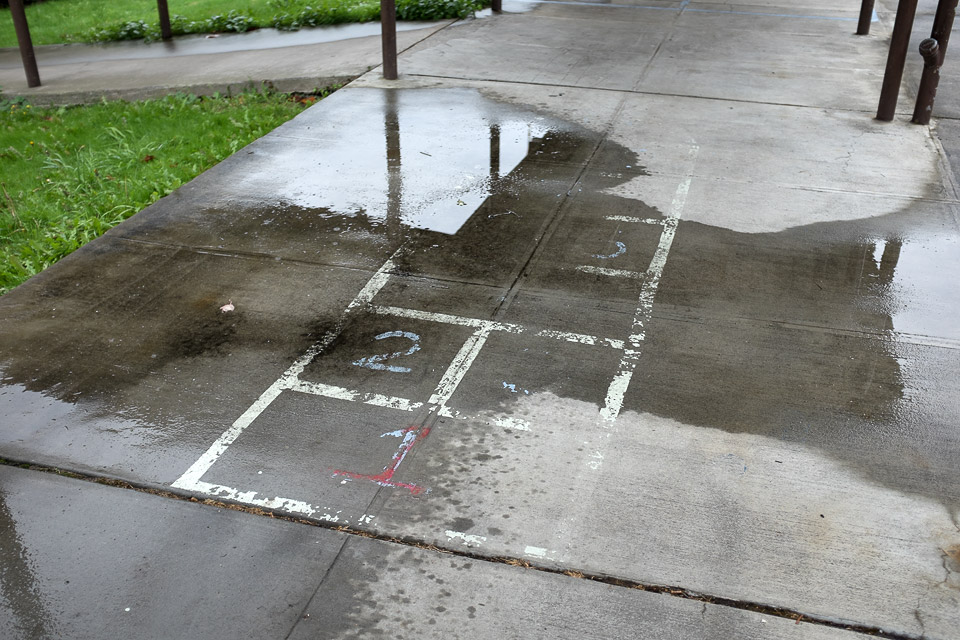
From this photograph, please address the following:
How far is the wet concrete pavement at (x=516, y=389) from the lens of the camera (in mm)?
3088

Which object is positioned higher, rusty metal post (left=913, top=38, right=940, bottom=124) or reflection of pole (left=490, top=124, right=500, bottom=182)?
rusty metal post (left=913, top=38, right=940, bottom=124)

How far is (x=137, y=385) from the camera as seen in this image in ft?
13.9

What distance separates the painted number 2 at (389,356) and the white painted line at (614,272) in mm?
1353

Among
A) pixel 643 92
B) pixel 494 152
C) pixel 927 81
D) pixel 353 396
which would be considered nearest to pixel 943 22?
pixel 927 81

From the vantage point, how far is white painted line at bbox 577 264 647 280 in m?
5.32

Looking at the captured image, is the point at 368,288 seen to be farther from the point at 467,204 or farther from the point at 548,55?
the point at 548,55

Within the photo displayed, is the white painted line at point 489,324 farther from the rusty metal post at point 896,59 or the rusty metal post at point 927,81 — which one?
the rusty metal post at point 896,59

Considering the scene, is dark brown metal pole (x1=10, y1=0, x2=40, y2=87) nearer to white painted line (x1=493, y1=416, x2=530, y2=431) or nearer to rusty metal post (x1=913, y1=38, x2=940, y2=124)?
white painted line (x1=493, y1=416, x2=530, y2=431)

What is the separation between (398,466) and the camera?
12.1 feet

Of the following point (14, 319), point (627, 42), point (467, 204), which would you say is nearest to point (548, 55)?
point (627, 42)

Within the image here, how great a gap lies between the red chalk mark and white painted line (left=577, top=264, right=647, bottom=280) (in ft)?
6.37

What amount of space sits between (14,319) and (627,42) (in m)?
8.92

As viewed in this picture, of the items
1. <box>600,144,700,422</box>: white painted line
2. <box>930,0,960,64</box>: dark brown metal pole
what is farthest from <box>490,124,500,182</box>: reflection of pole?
<box>930,0,960,64</box>: dark brown metal pole

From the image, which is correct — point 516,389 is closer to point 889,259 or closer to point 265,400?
point 265,400
